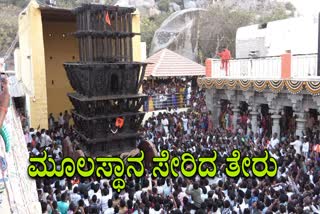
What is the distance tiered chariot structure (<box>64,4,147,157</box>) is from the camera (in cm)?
1240

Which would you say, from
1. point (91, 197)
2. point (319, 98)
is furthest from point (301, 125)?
point (91, 197)

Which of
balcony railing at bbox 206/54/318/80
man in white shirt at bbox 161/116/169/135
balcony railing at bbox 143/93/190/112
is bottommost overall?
man in white shirt at bbox 161/116/169/135

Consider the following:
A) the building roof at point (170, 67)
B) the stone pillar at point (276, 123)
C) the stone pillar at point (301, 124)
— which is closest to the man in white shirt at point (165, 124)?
the stone pillar at point (276, 123)

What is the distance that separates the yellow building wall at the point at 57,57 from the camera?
19500mm

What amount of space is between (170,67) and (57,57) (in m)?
6.74

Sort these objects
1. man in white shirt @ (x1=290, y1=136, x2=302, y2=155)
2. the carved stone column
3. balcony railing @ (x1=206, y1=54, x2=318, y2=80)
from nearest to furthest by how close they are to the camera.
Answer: man in white shirt @ (x1=290, y1=136, x2=302, y2=155) < balcony railing @ (x1=206, y1=54, x2=318, y2=80) < the carved stone column

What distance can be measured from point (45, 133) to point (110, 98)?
367cm

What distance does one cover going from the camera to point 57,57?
65.0 feet

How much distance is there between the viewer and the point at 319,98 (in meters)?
13.8

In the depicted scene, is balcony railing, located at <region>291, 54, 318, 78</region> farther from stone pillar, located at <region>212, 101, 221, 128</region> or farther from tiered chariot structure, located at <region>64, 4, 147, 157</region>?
tiered chariot structure, located at <region>64, 4, 147, 157</region>

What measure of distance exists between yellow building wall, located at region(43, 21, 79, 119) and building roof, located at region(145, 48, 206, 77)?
484cm

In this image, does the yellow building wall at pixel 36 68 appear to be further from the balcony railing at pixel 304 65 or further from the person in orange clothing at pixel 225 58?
the balcony railing at pixel 304 65

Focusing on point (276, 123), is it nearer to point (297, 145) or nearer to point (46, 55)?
point (297, 145)

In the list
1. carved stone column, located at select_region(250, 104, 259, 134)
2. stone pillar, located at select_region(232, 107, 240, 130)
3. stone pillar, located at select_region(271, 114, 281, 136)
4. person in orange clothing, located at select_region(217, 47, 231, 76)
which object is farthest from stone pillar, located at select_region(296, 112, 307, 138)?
person in orange clothing, located at select_region(217, 47, 231, 76)
